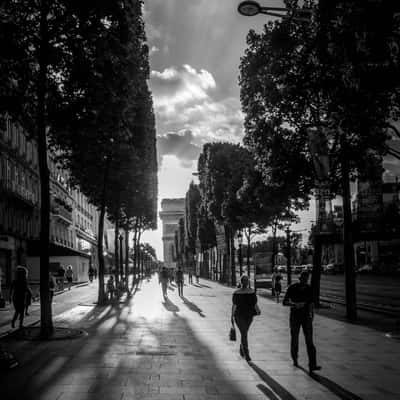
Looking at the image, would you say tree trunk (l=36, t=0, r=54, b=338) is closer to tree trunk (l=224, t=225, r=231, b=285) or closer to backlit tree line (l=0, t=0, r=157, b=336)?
backlit tree line (l=0, t=0, r=157, b=336)

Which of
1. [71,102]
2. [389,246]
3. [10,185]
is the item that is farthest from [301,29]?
[389,246]

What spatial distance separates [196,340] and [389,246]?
77.4 m

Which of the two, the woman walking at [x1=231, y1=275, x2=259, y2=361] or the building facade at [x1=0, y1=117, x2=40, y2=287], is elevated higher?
the building facade at [x1=0, y1=117, x2=40, y2=287]

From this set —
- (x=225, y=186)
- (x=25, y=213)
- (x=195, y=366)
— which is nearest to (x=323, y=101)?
(x=195, y=366)

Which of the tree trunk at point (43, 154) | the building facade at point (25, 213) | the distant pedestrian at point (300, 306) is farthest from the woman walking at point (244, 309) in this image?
the building facade at point (25, 213)

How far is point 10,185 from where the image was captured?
4331 centimetres

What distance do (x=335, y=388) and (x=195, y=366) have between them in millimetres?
2838

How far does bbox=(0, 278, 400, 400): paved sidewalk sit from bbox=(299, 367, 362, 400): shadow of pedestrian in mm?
15

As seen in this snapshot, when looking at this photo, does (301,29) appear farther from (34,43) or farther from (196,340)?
(196,340)

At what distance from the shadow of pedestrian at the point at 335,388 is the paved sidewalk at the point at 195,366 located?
2cm

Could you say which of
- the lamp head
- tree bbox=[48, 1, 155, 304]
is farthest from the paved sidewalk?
the lamp head

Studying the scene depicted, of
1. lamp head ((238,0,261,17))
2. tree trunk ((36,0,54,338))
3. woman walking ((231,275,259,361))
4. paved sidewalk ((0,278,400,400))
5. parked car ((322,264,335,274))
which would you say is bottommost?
parked car ((322,264,335,274))

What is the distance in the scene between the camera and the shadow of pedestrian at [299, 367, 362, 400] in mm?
8247

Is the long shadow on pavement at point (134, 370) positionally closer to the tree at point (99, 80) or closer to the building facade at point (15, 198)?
the tree at point (99, 80)
